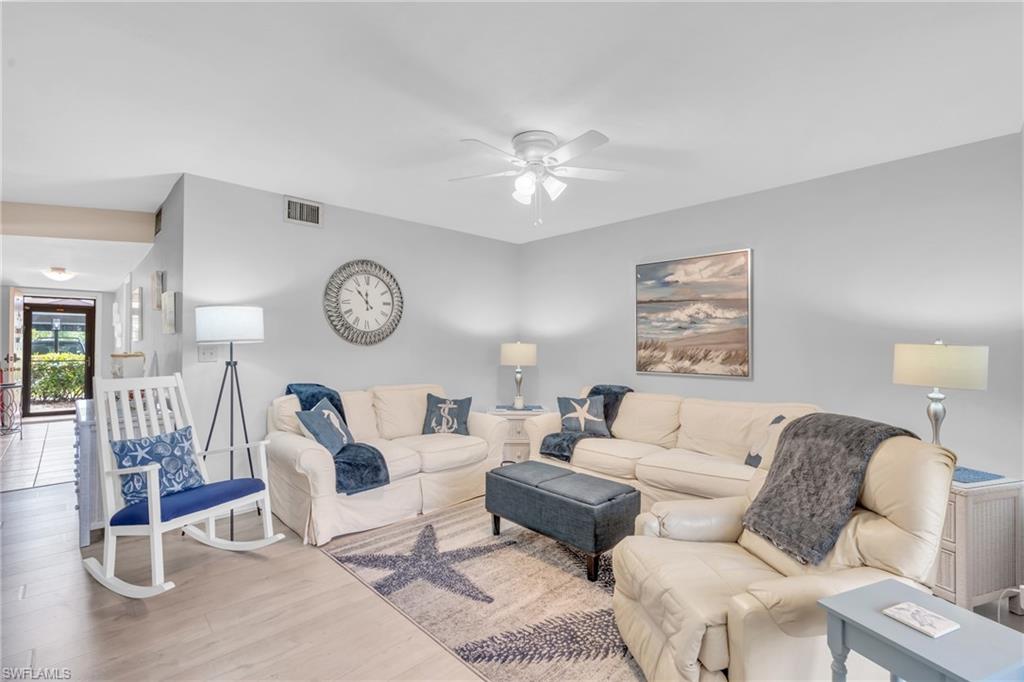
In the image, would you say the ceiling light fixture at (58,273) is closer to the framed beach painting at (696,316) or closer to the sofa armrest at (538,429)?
the sofa armrest at (538,429)

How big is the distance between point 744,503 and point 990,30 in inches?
84.1

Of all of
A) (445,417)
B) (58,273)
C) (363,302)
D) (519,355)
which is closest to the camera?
(445,417)

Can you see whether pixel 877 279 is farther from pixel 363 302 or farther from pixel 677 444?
pixel 363 302

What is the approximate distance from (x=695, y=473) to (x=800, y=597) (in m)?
1.80

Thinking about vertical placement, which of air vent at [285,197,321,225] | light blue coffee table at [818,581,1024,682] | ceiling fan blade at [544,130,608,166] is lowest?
light blue coffee table at [818,581,1024,682]

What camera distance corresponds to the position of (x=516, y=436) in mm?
4855

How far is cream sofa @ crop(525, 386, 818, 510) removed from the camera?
3291 mm

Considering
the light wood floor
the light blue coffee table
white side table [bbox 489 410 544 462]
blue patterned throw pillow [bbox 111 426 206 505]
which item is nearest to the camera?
the light blue coffee table

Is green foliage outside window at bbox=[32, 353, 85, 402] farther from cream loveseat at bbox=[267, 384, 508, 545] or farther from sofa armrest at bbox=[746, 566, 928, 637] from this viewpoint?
sofa armrest at bbox=[746, 566, 928, 637]

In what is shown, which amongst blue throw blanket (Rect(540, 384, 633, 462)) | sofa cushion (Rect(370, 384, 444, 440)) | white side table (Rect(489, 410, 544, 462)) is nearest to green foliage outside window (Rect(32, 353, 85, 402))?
sofa cushion (Rect(370, 384, 444, 440))

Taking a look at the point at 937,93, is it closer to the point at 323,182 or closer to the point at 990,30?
the point at 990,30

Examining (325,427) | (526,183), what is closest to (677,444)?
(526,183)

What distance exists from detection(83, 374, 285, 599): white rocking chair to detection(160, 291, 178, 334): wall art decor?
0.59 metres

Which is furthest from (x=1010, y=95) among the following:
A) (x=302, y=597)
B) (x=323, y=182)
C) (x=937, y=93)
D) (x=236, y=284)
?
(x=236, y=284)
